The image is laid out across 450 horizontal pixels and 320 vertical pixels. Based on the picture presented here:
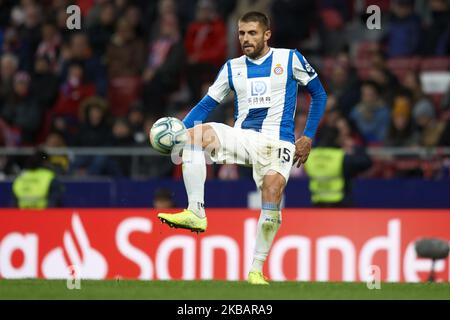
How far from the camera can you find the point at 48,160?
17.9 m

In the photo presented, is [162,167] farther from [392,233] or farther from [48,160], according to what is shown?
[392,233]

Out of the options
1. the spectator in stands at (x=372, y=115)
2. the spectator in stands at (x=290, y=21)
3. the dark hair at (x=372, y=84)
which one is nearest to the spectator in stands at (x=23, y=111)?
the spectator in stands at (x=290, y=21)

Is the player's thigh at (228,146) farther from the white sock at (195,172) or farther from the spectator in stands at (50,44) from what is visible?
the spectator in stands at (50,44)

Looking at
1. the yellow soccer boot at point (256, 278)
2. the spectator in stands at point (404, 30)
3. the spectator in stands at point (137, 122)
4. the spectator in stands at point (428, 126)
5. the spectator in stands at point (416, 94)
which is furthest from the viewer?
the spectator in stands at point (404, 30)

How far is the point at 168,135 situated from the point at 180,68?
9.85m

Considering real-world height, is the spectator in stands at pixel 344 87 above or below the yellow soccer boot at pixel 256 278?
above

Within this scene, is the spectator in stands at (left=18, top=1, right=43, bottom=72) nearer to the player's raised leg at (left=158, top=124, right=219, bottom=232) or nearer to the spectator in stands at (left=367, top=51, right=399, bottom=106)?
the spectator in stands at (left=367, top=51, right=399, bottom=106)

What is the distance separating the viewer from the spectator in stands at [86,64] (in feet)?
68.0

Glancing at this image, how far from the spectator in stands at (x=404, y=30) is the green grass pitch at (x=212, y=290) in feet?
27.8

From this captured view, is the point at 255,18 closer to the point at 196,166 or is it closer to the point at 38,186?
the point at 196,166

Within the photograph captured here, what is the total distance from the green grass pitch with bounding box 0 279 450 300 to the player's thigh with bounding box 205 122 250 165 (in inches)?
40.8

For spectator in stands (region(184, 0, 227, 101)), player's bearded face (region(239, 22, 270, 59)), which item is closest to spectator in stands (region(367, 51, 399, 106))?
spectator in stands (region(184, 0, 227, 101))
